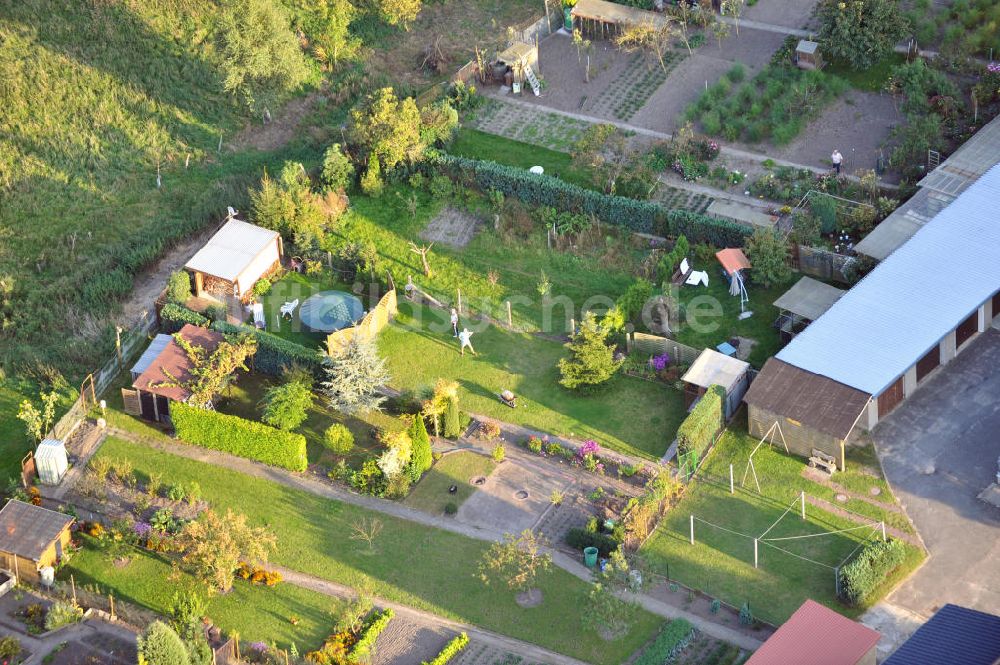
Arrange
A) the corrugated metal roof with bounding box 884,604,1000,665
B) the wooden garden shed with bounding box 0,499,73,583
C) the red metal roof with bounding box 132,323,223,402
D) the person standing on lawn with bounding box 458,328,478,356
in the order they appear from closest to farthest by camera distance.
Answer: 1. the corrugated metal roof with bounding box 884,604,1000,665
2. the wooden garden shed with bounding box 0,499,73,583
3. the red metal roof with bounding box 132,323,223,402
4. the person standing on lawn with bounding box 458,328,478,356

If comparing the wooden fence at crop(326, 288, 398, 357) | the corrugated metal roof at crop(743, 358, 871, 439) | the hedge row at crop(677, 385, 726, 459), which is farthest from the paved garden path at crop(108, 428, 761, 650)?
the corrugated metal roof at crop(743, 358, 871, 439)

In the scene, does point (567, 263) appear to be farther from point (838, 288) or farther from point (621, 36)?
point (621, 36)

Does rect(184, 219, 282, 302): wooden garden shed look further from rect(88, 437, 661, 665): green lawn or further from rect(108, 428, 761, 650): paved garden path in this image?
rect(88, 437, 661, 665): green lawn

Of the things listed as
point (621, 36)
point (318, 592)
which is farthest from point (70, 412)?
point (621, 36)

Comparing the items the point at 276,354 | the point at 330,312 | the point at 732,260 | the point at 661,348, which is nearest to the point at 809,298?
the point at 732,260

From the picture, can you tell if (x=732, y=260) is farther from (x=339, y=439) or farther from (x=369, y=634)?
(x=369, y=634)

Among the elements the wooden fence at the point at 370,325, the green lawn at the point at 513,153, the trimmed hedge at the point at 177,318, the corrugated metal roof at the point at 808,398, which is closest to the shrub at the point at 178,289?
the trimmed hedge at the point at 177,318

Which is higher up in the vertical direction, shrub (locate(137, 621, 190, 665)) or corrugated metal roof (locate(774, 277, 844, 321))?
corrugated metal roof (locate(774, 277, 844, 321))
